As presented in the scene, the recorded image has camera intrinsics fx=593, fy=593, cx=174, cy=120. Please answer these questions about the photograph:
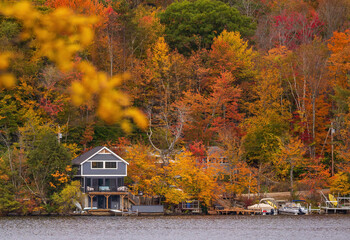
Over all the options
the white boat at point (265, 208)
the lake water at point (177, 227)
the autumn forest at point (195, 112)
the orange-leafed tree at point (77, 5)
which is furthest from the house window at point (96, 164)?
the orange-leafed tree at point (77, 5)

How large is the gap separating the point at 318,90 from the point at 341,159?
1073 cm

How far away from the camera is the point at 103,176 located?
58781mm

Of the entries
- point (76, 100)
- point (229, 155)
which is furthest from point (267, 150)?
point (76, 100)

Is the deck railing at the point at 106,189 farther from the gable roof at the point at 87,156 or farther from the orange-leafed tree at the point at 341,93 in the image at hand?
the orange-leafed tree at the point at 341,93

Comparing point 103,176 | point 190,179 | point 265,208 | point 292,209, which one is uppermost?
point 103,176

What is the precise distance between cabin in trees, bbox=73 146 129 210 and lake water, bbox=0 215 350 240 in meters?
5.22

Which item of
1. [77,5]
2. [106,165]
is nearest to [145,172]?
[106,165]

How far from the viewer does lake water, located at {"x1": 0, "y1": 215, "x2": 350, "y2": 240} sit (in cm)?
3869

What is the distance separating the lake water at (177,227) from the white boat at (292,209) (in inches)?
98.9

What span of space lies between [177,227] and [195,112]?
25385 mm

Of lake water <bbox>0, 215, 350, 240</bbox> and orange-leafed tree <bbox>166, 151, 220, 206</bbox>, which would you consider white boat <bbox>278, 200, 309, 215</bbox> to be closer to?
lake water <bbox>0, 215, 350, 240</bbox>

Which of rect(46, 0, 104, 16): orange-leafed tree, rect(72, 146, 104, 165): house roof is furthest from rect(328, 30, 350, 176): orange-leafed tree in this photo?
rect(46, 0, 104, 16): orange-leafed tree

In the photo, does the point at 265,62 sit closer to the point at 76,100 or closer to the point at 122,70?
the point at 122,70

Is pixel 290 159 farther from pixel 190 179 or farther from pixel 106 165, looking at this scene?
pixel 106 165
